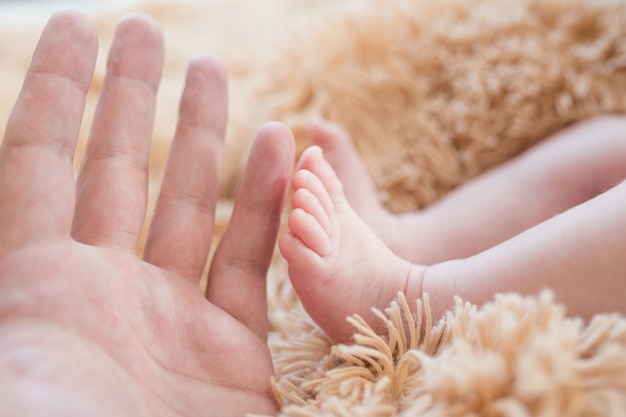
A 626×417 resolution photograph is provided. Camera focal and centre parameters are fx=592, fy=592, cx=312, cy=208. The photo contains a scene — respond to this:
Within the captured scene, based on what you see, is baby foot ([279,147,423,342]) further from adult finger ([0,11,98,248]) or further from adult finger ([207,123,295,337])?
adult finger ([0,11,98,248])

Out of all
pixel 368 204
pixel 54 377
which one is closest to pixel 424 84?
pixel 368 204

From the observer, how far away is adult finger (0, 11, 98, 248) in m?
0.44

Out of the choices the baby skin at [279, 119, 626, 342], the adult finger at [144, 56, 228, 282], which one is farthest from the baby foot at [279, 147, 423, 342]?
the adult finger at [144, 56, 228, 282]

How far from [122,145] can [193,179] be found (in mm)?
77

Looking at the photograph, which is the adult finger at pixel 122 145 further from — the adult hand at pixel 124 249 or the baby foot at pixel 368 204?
the baby foot at pixel 368 204

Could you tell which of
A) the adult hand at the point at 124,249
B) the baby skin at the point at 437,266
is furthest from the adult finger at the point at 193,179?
the baby skin at the point at 437,266

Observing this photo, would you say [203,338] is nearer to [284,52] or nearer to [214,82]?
[214,82]

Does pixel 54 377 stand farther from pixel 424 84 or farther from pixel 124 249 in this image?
pixel 424 84

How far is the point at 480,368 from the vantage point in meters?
0.38

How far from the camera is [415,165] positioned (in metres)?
0.81

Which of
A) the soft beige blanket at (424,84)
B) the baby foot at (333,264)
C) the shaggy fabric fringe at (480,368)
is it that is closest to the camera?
the shaggy fabric fringe at (480,368)

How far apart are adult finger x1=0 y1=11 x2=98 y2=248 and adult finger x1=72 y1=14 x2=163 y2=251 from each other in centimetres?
6

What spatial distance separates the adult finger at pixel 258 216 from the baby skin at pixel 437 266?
0.03m

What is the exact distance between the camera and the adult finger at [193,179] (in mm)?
566
